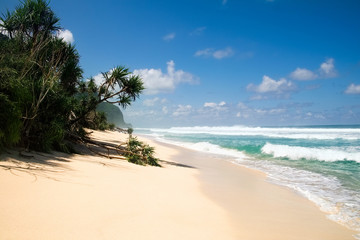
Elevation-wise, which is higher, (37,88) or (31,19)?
(31,19)

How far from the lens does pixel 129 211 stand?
11.0 ft

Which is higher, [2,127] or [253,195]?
[2,127]

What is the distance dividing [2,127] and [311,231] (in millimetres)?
6556

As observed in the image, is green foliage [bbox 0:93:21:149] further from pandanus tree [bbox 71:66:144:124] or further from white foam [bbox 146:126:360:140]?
white foam [bbox 146:126:360:140]

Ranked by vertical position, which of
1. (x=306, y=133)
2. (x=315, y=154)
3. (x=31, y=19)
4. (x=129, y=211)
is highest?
(x=31, y=19)

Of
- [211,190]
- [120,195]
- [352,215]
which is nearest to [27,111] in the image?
[120,195]

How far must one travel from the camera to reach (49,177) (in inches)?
157

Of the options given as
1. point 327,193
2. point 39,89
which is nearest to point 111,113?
→ point 39,89

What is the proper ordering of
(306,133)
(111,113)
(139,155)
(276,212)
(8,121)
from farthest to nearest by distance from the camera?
(111,113) → (306,133) → (139,155) → (8,121) → (276,212)

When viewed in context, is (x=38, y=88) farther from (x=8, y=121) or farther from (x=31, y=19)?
(x=31, y=19)

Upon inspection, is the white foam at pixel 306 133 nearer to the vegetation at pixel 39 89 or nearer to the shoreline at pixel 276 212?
the shoreline at pixel 276 212

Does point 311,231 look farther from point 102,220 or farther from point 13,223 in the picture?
point 13,223

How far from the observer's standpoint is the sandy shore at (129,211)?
254cm

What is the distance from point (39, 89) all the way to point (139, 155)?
4.33m
